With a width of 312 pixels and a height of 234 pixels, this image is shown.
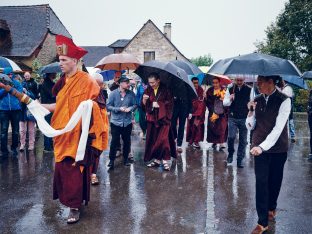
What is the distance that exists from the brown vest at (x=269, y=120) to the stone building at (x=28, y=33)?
926 inches

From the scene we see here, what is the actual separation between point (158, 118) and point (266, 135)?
3.24m

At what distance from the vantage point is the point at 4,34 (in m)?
27.1

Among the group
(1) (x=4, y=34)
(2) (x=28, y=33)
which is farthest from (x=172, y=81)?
(2) (x=28, y=33)

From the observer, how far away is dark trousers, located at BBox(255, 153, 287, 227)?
4.57 metres

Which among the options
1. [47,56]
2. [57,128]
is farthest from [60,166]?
[47,56]

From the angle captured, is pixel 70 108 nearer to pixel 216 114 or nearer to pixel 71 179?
pixel 71 179

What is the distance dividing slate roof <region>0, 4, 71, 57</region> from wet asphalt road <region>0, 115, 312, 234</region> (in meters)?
19.6

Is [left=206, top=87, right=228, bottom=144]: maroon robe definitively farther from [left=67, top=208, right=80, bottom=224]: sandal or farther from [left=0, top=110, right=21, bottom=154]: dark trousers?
[left=67, top=208, right=80, bottom=224]: sandal

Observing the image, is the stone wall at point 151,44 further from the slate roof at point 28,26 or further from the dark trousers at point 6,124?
the dark trousers at point 6,124

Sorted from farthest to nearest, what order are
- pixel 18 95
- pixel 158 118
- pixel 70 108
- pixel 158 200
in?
pixel 158 118, pixel 158 200, pixel 70 108, pixel 18 95

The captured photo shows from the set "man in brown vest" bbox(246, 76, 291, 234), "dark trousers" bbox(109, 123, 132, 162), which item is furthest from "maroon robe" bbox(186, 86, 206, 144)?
"man in brown vest" bbox(246, 76, 291, 234)

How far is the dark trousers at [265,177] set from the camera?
457 centimetres

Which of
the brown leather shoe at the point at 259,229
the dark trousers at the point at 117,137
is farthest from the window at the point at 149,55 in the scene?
the brown leather shoe at the point at 259,229

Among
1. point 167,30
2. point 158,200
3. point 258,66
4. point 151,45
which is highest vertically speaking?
point 167,30
